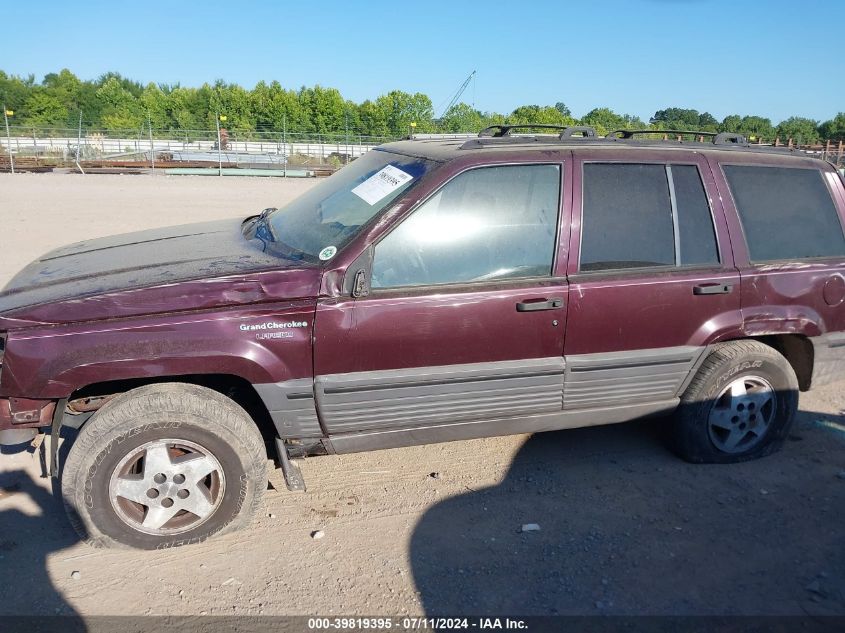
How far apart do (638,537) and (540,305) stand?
1.28 meters

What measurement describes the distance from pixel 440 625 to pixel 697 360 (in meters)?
2.14

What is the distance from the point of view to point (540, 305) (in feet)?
11.7

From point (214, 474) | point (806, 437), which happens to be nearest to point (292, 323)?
point (214, 474)

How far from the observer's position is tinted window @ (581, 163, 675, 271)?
12.3 ft

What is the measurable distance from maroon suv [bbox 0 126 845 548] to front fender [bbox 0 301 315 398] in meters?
0.01

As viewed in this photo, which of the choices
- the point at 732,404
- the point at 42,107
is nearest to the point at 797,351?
the point at 732,404

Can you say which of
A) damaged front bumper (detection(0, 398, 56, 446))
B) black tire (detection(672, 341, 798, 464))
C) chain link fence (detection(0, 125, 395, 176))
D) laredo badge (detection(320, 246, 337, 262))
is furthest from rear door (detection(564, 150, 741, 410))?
chain link fence (detection(0, 125, 395, 176))

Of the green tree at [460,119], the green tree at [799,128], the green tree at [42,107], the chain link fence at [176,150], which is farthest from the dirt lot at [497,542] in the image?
the green tree at [42,107]

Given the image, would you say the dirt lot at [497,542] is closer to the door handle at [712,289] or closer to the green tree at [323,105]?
the door handle at [712,289]

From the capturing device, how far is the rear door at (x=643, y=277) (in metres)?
3.72

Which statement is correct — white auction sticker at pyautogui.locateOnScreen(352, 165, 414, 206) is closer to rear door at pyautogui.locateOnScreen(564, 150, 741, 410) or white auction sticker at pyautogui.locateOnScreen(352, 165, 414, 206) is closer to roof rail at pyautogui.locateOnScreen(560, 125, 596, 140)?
rear door at pyautogui.locateOnScreen(564, 150, 741, 410)

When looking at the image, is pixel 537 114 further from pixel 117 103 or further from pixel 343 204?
pixel 343 204

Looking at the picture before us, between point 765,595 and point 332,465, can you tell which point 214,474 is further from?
point 765,595

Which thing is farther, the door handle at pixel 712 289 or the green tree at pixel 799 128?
the green tree at pixel 799 128
